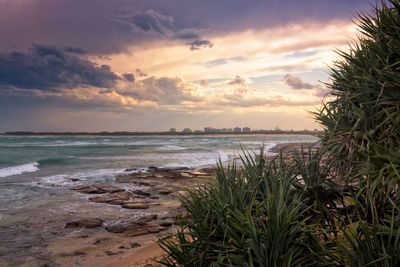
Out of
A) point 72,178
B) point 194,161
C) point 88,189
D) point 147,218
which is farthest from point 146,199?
point 194,161

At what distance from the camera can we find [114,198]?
15289mm

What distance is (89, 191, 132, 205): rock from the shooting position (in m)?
14.8

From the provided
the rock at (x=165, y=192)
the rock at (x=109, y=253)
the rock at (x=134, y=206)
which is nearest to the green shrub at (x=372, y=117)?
the rock at (x=109, y=253)

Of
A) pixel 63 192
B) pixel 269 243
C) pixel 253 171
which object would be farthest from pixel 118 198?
pixel 269 243

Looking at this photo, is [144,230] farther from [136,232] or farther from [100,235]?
[100,235]

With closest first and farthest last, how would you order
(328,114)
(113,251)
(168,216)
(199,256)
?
(199,256) → (328,114) → (113,251) → (168,216)

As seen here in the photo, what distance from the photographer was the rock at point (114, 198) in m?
14.8

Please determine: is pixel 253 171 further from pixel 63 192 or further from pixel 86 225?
pixel 63 192

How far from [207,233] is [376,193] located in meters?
2.61

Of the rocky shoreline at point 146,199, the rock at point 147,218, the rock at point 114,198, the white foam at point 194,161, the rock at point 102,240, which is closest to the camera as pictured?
the rock at point 102,240

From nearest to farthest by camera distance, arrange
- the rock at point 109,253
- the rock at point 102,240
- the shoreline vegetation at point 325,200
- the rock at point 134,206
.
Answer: the shoreline vegetation at point 325,200 < the rock at point 109,253 < the rock at point 102,240 < the rock at point 134,206

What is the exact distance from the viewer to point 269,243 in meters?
3.49

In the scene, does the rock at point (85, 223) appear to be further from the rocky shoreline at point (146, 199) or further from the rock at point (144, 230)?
the rock at point (144, 230)

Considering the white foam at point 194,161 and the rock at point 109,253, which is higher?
the white foam at point 194,161
